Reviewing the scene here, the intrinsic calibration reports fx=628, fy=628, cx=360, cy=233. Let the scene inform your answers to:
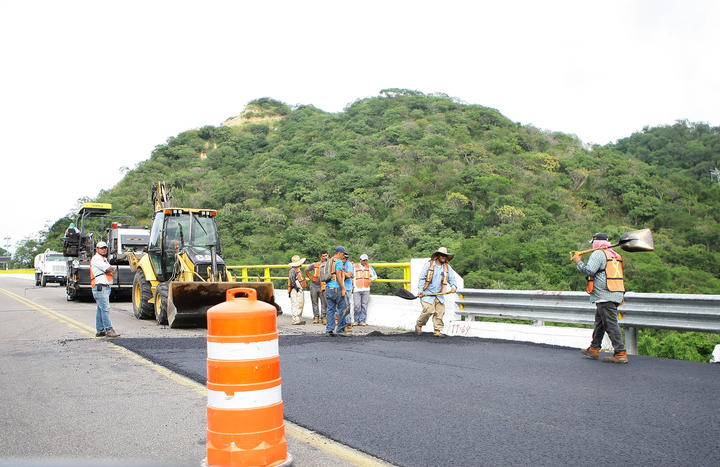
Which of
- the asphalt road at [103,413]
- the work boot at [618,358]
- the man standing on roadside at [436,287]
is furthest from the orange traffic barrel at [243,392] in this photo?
the man standing on roadside at [436,287]

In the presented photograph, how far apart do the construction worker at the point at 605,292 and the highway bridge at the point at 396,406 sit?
395 mm

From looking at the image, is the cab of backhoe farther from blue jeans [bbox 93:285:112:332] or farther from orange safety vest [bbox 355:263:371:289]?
orange safety vest [bbox 355:263:371:289]

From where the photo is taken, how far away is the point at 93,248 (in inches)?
931

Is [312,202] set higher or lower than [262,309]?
higher

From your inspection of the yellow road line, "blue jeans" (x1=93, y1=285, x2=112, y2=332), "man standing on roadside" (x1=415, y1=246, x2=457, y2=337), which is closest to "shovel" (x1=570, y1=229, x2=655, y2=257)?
"man standing on roadside" (x1=415, y1=246, x2=457, y2=337)

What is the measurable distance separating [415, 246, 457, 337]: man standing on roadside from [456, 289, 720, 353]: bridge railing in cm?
36

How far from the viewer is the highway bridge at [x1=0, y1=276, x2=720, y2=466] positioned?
15.0 ft

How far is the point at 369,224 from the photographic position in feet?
196

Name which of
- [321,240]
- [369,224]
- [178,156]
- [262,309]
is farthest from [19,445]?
[178,156]

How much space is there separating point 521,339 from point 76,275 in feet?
58.8

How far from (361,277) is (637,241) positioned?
24.4 feet

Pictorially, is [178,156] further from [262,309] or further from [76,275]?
[262,309]

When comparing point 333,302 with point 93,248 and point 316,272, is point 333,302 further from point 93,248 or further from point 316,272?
point 93,248

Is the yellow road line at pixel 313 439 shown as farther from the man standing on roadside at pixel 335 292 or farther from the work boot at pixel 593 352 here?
the work boot at pixel 593 352
